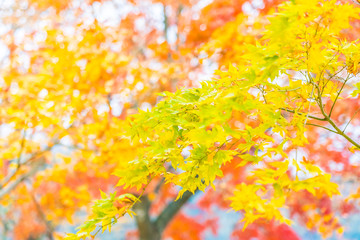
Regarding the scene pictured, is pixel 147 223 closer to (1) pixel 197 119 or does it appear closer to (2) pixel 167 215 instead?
(2) pixel 167 215

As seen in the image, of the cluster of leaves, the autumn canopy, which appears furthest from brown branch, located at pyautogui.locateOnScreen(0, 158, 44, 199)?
the cluster of leaves

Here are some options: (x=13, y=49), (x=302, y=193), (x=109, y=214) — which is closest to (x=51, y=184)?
(x=13, y=49)

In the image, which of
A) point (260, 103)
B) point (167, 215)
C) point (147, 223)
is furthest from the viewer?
point (147, 223)

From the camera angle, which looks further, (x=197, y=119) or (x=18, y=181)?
(x=18, y=181)

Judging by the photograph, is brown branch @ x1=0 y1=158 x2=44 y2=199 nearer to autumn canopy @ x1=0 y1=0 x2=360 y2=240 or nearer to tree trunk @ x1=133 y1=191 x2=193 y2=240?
autumn canopy @ x1=0 y1=0 x2=360 y2=240

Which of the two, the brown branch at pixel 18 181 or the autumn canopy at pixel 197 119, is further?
the brown branch at pixel 18 181

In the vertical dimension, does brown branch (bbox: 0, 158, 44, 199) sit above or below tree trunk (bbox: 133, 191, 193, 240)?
above

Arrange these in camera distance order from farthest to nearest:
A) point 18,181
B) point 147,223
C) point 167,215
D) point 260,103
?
point 147,223 < point 167,215 < point 18,181 < point 260,103

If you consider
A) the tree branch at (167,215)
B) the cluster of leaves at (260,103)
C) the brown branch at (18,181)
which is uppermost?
the brown branch at (18,181)

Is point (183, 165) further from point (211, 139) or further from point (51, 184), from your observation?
point (51, 184)

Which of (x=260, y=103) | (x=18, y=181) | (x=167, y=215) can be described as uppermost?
(x=18, y=181)

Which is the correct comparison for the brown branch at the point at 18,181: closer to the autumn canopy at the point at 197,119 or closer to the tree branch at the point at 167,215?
the autumn canopy at the point at 197,119

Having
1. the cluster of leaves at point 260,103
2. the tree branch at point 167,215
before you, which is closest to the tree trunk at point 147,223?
the tree branch at point 167,215

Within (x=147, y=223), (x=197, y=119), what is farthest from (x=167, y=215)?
(x=197, y=119)
